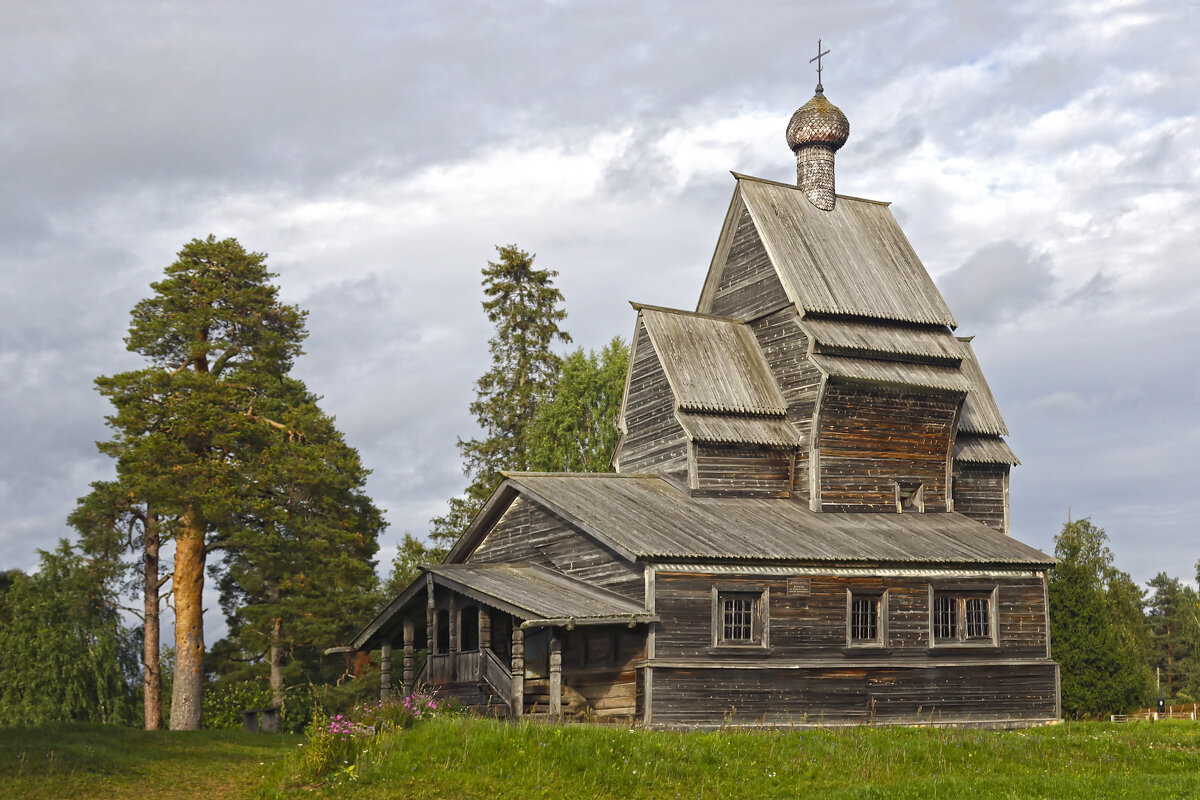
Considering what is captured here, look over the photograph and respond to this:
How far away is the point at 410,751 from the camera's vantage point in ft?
65.8

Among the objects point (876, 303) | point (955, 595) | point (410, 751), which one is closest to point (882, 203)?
point (876, 303)

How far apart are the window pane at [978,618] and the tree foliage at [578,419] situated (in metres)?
23.5

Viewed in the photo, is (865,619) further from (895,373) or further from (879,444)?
(895,373)

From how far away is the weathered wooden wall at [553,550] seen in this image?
28422 mm

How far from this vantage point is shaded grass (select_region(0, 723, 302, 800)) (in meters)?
20.8

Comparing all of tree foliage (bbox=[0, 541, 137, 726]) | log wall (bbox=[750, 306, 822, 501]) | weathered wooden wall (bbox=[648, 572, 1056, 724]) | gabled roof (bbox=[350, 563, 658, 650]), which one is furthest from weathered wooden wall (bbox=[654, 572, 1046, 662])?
tree foliage (bbox=[0, 541, 137, 726])

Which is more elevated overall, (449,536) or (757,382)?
(757,382)

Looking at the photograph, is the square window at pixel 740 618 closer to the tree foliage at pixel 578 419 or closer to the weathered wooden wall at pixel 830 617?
the weathered wooden wall at pixel 830 617

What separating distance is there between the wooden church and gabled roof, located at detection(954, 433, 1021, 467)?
0.23ft

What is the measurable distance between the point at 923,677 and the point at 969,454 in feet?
28.8

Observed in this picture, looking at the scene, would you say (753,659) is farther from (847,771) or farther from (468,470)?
(468,470)

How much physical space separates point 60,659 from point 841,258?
29.1 metres

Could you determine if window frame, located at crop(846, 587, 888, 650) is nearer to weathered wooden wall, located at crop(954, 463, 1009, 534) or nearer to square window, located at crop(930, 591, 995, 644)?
square window, located at crop(930, 591, 995, 644)

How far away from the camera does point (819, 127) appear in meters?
39.8
